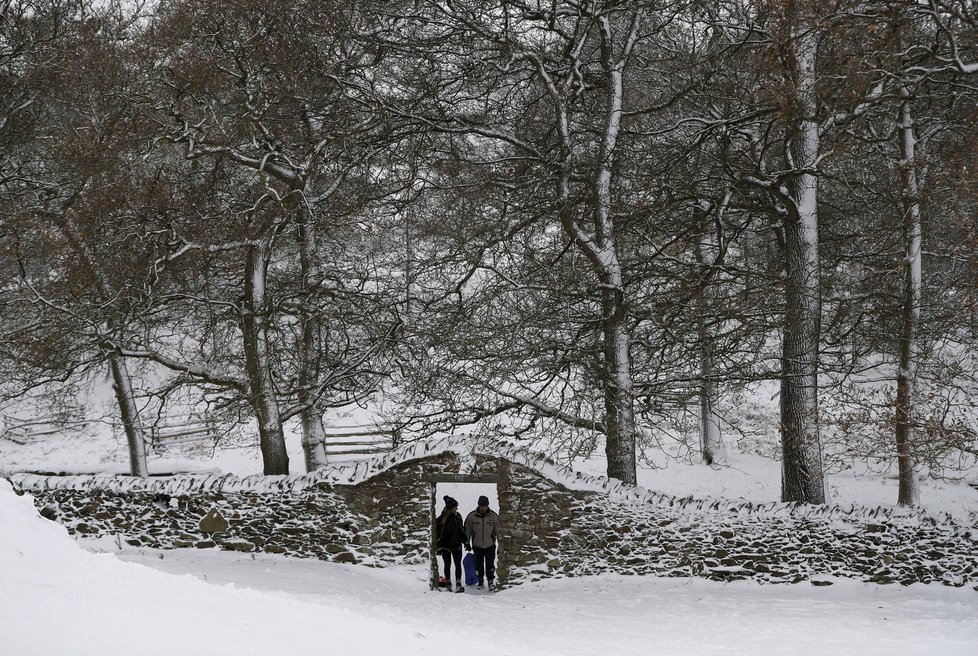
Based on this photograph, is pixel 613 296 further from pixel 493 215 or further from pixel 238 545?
pixel 238 545

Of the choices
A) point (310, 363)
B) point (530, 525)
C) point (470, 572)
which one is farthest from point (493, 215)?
point (470, 572)

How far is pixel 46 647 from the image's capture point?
14.5 feet

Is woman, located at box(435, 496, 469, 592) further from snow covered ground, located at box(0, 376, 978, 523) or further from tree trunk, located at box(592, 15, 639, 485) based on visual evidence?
snow covered ground, located at box(0, 376, 978, 523)

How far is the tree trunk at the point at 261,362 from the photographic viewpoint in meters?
13.4

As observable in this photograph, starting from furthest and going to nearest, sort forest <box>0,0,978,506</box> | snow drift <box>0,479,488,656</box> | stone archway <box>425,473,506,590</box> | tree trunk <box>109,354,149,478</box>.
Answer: tree trunk <box>109,354,149,478</box> < forest <box>0,0,978,506</box> < stone archway <box>425,473,506,590</box> < snow drift <box>0,479,488,656</box>

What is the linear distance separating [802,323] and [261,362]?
8349 millimetres

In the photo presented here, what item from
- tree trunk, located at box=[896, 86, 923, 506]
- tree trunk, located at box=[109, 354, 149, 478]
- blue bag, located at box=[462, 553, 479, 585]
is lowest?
blue bag, located at box=[462, 553, 479, 585]

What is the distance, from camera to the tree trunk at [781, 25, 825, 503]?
1249 cm

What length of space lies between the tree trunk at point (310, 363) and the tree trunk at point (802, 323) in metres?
7.18

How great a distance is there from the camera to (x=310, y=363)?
46.9 feet

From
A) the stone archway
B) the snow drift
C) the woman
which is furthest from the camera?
the woman

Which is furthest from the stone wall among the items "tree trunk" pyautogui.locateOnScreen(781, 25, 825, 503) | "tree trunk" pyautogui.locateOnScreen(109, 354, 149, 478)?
"tree trunk" pyautogui.locateOnScreen(109, 354, 149, 478)

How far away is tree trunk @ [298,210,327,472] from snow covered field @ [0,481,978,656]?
8.60ft

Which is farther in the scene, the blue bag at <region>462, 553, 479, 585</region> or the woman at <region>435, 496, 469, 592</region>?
the blue bag at <region>462, 553, 479, 585</region>
